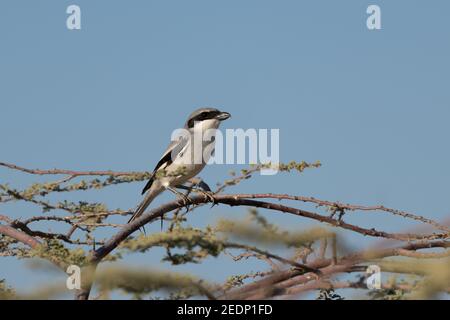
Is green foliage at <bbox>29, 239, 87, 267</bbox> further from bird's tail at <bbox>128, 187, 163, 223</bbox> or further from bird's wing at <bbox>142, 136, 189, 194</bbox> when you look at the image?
bird's wing at <bbox>142, 136, 189, 194</bbox>

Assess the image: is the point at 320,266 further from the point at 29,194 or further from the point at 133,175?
the point at 29,194

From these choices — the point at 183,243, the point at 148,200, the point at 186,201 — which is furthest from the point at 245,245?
the point at 148,200

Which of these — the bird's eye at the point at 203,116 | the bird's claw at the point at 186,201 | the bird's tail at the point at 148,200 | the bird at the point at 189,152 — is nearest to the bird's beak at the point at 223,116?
the bird at the point at 189,152

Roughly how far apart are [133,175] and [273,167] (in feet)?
2.76

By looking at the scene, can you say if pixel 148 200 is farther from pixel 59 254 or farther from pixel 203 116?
pixel 59 254

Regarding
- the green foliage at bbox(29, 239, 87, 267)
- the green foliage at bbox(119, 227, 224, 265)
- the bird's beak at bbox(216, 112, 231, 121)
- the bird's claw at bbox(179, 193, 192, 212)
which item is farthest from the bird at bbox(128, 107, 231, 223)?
the green foliage at bbox(119, 227, 224, 265)

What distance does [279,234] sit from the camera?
2.91 metres

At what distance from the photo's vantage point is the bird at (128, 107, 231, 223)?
22.4 feet

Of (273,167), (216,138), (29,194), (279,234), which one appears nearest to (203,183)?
(216,138)

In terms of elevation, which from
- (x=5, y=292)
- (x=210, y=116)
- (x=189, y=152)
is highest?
(x=210, y=116)

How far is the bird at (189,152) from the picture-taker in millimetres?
6828

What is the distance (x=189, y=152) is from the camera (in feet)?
23.5
